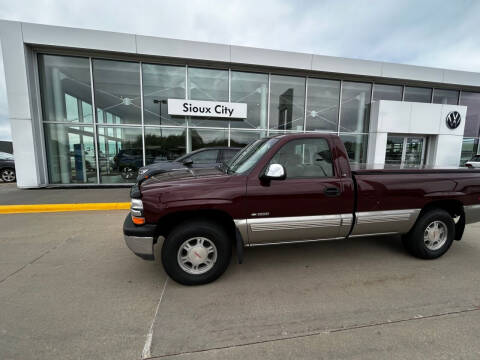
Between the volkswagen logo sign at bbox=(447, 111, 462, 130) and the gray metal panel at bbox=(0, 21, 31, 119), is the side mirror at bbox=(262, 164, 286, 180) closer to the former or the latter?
the gray metal panel at bbox=(0, 21, 31, 119)

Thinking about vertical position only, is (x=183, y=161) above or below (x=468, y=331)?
above

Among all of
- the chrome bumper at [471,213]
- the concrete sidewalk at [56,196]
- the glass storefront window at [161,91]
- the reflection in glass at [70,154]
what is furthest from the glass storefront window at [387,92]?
the reflection in glass at [70,154]

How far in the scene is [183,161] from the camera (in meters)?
6.74

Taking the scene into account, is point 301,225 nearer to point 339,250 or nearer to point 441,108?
point 339,250

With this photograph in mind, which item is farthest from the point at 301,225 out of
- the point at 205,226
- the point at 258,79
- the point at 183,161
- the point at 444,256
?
the point at 258,79

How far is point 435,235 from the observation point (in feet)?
11.2

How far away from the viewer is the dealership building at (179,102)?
27.5 feet

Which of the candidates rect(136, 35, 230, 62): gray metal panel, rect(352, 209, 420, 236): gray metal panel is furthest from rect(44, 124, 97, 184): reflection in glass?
rect(352, 209, 420, 236): gray metal panel

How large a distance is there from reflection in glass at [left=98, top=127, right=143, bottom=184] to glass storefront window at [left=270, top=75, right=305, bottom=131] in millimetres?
6402

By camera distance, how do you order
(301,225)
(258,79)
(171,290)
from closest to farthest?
(171,290)
(301,225)
(258,79)

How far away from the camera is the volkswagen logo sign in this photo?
10906 mm

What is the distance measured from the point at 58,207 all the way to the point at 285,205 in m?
6.54

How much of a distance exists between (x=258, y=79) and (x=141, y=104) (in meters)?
5.48

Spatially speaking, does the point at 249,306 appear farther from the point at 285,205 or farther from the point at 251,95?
the point at 251,95
